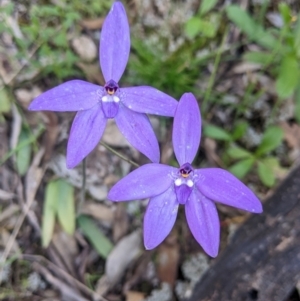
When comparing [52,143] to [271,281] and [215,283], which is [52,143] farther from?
[271,281]

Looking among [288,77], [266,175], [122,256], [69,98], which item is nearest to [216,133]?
[266,175]

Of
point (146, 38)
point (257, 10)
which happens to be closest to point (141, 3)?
point (146, 38)

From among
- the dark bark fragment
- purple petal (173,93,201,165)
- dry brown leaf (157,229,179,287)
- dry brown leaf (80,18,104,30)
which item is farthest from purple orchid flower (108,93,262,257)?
dry brown leaf (80,18,104,30)

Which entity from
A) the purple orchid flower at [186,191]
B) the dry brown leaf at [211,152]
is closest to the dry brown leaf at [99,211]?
the dry brown leaf at [211,152]

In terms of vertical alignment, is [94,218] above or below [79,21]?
below

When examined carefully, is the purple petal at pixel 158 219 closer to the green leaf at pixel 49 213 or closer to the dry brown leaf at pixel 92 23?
the green leaf at pixel 49 213

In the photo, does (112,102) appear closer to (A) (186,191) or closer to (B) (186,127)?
(B) (186,127)
